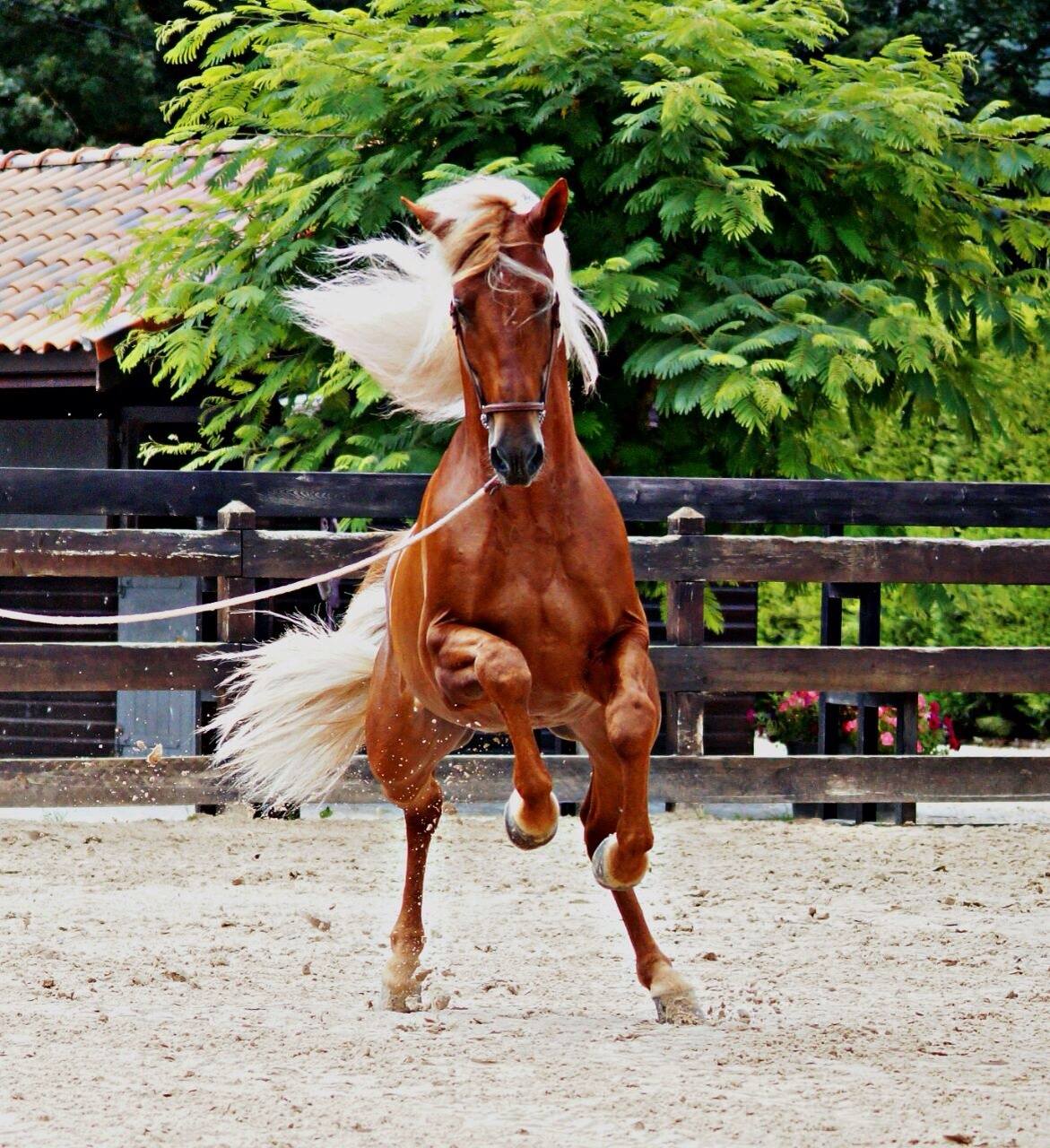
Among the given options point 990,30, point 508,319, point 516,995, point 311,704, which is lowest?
point 516,995

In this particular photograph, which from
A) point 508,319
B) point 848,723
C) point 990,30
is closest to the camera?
point 508,319

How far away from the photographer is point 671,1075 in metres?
3.41

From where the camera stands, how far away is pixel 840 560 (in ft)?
25.2

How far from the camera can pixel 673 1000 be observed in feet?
13.4

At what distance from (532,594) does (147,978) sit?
1.67 m

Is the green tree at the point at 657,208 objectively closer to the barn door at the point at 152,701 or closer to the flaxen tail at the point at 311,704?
the barn door at the point at 152,701

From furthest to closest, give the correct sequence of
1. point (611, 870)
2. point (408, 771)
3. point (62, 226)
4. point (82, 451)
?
point (62, 226)
point (82, 451)
point (408, 771)
point (611, 870)

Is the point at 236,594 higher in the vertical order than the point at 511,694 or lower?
lower

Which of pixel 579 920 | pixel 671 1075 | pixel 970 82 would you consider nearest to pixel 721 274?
pixel 579 920

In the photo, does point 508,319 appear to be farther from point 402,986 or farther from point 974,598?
point 974,598

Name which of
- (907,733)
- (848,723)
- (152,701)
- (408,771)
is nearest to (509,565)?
(408,771)

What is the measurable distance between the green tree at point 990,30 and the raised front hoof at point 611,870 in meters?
15.1

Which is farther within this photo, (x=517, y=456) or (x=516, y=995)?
(x=516, y=995)

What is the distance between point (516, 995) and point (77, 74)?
50.4 feet
